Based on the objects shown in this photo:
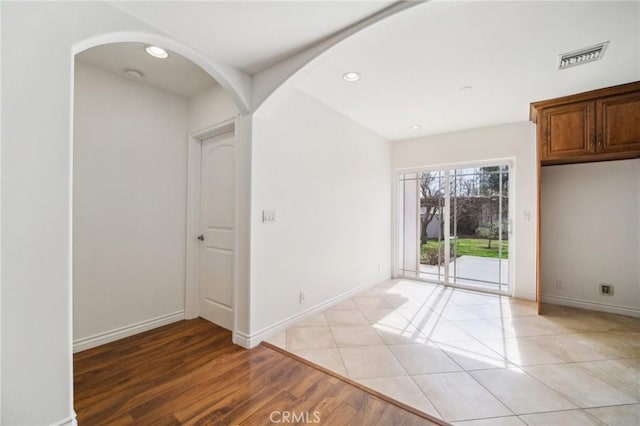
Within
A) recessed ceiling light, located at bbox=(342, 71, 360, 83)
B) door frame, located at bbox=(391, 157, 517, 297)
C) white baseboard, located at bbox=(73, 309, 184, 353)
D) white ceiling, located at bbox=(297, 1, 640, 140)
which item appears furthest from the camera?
door frame, located at bbox=(391, 157, 517, 297)

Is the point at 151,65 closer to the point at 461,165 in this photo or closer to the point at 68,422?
the point at 68,422

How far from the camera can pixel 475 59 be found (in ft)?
7.29

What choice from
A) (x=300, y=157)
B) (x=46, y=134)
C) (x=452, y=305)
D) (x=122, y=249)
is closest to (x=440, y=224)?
(x=452, y=305)

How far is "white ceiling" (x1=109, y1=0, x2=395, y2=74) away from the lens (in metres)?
1.62

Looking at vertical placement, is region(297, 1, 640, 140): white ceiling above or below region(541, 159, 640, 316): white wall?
above

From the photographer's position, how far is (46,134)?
1.37m

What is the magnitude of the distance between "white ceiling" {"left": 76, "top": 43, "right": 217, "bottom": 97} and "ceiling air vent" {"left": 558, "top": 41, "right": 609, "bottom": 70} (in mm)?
3230

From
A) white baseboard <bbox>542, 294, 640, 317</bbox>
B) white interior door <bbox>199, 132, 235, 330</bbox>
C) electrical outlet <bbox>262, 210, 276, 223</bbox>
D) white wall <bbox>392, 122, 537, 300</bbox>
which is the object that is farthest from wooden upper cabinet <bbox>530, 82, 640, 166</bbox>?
white interior door <bbox>199, 132, 235, 330</bbox>

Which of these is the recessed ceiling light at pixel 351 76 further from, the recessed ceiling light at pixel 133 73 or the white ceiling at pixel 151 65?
the recessed ceiling light at pixel 133 73

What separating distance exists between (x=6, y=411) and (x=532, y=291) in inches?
198

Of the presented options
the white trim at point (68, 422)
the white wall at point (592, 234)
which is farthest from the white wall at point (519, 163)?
the white trim at point (68, 422)

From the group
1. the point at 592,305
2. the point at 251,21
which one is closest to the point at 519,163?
the point at 592,305

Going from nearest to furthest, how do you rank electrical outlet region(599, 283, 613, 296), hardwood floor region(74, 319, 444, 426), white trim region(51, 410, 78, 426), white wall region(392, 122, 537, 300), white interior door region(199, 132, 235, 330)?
white trim region(51, 410, 78, 426), hardwood floor region(74, 319, 444, 426), white interior door region(199, 132, 235, 330), electrical outlet region(599, 283, 613, 296), white wall region(392, 122, 537, 300)

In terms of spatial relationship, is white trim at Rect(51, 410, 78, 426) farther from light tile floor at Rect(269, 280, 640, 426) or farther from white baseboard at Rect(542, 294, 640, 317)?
white baseboard at Rect(542, 294, 640, 317)
